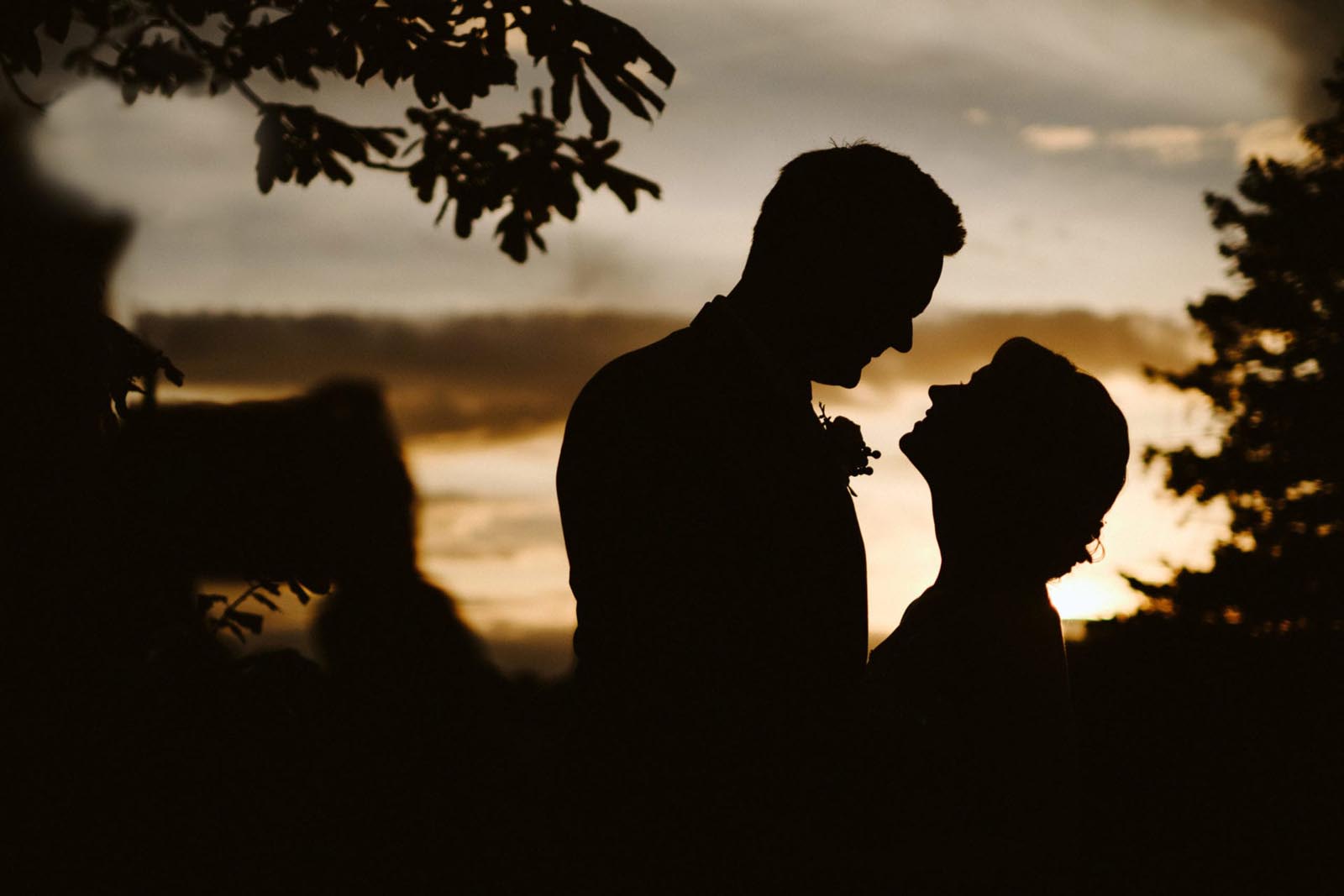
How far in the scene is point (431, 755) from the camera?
6289 mm

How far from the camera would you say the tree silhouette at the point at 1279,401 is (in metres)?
29.8

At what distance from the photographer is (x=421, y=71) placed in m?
4.32

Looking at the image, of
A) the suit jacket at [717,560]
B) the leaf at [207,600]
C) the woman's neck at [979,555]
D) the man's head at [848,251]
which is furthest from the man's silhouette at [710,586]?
the leaf at [207,600]

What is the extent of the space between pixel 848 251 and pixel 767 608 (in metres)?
0.85

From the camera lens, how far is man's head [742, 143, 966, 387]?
252 centimetres

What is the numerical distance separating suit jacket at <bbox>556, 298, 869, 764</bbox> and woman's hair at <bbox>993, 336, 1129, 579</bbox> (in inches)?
40.4

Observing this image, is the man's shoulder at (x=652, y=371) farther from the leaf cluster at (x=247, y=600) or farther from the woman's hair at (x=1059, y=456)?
the leaf cluster at (x=247, y=600)

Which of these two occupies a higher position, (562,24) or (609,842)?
(562,24)

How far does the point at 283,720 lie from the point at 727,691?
94.3 inches

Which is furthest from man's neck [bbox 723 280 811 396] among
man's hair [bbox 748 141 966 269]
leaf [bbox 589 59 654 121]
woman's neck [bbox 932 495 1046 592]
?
leaf [bbox 589 59 654 121]

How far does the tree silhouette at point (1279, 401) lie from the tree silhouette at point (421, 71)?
29767mm

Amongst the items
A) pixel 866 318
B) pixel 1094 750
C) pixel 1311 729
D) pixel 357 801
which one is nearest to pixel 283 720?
pixel 357 801

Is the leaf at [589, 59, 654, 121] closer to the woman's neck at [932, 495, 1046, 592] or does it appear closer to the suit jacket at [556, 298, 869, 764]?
the woman's neck at [932, 495, 1046, 592]

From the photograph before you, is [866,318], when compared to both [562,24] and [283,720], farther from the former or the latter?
[283,720]
